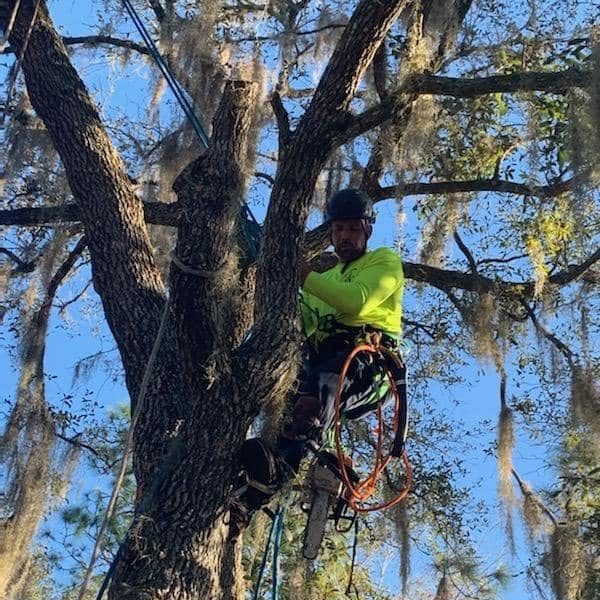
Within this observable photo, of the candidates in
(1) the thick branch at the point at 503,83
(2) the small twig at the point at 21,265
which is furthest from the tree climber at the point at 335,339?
(2) the small twig at the point at 21,265

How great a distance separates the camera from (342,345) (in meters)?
3.42

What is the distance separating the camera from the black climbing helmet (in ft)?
12.1

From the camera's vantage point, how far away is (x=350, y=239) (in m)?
3.75

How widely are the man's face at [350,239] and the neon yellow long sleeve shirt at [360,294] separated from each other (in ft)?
0.18

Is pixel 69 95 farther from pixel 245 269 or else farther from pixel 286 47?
pixel 286 47

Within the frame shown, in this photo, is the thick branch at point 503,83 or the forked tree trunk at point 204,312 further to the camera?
the thick branch at point 503,83

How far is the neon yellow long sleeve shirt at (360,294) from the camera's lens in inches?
126

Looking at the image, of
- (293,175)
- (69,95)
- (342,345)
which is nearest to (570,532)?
(342,345)

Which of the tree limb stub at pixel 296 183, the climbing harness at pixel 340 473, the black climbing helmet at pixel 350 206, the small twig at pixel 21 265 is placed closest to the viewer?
the tree limb stub at pixel 296 183

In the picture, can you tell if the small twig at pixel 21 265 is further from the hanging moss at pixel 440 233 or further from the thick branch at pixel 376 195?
the hanging moss at pixel 440 233

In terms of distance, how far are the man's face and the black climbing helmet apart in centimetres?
3

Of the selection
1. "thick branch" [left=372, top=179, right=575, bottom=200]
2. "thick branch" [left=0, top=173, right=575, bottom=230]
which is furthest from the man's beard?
"thick branch" [left=372, top=179, right=575, bottom=200]

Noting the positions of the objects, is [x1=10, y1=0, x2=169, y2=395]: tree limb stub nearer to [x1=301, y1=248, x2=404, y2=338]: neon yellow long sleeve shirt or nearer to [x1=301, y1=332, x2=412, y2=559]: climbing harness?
[x1=301, y1=248, x2=404, y2=338]: neon yellow long sleeve shirt

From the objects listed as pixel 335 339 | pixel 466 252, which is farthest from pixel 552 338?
pixel 335 339
